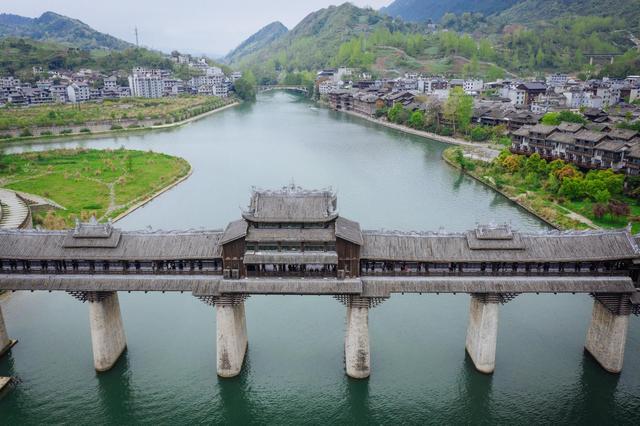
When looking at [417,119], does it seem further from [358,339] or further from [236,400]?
[236,400]

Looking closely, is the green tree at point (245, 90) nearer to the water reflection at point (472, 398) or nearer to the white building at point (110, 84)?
the white building at point (110, 84)

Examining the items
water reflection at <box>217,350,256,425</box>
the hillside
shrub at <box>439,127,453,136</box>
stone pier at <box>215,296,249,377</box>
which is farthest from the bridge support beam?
the hillside

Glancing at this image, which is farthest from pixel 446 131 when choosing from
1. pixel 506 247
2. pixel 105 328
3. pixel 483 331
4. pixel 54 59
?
pixel 54 59

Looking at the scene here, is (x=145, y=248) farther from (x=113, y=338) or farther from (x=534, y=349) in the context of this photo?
(x=534, y=349)

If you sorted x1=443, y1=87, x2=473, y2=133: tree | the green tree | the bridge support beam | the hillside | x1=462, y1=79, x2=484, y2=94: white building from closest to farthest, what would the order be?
the bridge support beam < x1=443, y1=87, x2=473, y2=133: tree < x1=462, y1=79, x2=484, y2=94: white building < the hillside < the green tree

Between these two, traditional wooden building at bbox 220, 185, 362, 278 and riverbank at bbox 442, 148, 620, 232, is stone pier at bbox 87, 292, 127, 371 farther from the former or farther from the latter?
riverbank at bbox 442, 148, 620, 232

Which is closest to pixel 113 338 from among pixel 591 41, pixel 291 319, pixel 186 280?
pixel 186 280
